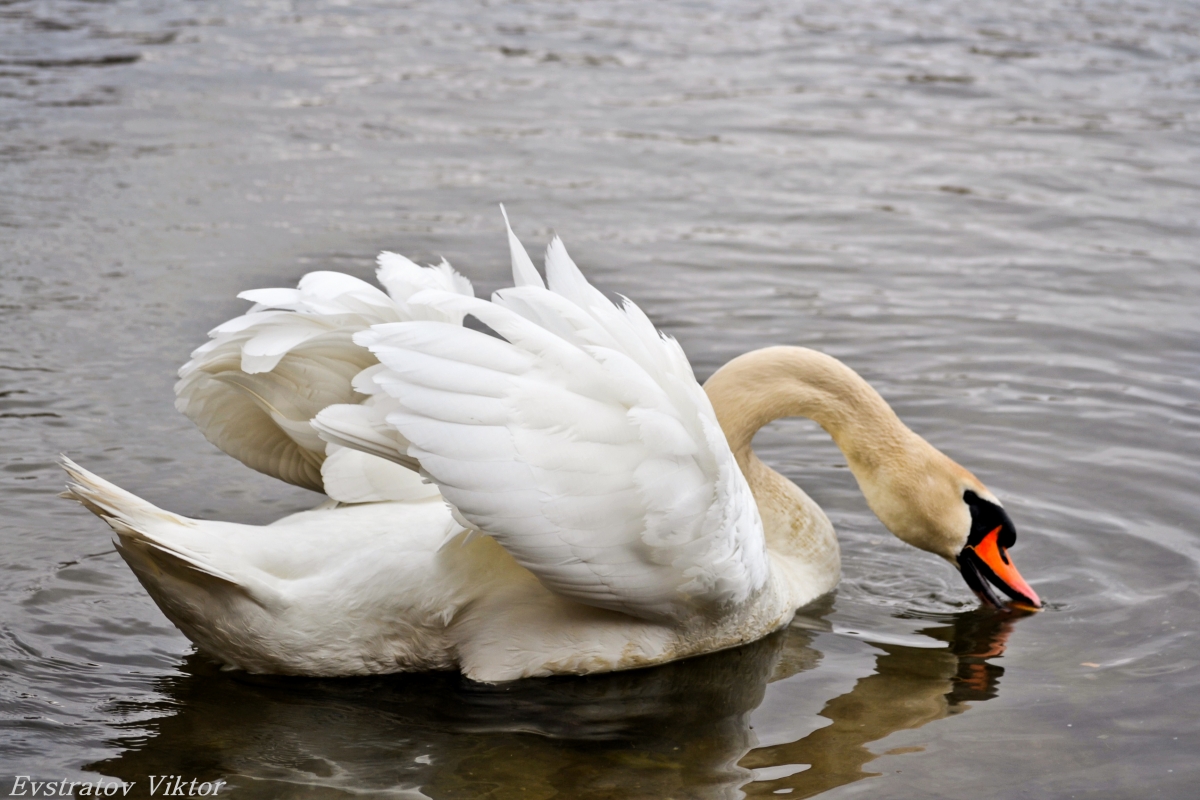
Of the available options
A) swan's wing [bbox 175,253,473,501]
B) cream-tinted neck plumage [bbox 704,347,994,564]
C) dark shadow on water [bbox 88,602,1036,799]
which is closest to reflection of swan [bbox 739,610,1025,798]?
dark shadow on water [bbox 88,602,1036,799]

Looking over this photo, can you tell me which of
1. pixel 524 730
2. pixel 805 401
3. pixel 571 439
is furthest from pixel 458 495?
pixel 805 401

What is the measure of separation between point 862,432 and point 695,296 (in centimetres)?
315

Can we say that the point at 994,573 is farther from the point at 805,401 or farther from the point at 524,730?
the point at 524,730

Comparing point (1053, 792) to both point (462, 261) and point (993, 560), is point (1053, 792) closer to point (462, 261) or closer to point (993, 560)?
point (993, 560)

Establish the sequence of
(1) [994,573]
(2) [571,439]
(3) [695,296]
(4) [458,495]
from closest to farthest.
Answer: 1. (4) [458,495]
2. (2) [571,439]
3. (1) [994,573]
4. (3) [695,296]

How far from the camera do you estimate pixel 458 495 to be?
3789mm

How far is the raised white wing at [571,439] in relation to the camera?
3797 millimetres

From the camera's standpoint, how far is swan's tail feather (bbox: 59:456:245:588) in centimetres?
386

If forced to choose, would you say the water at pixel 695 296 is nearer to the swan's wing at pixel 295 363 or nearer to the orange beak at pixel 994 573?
the orange beak at pixel 994 573

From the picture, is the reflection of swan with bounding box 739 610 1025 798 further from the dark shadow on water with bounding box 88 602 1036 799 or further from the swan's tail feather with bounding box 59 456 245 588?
the swan's tail feather with bounding box 59 456 245 588

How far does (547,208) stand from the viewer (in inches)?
380

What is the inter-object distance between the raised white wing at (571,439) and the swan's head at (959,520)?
1.11 meters

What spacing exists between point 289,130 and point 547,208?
2591mm

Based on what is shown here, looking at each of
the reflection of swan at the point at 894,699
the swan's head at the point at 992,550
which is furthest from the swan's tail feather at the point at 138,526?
the swan's head at the point at 992,550
